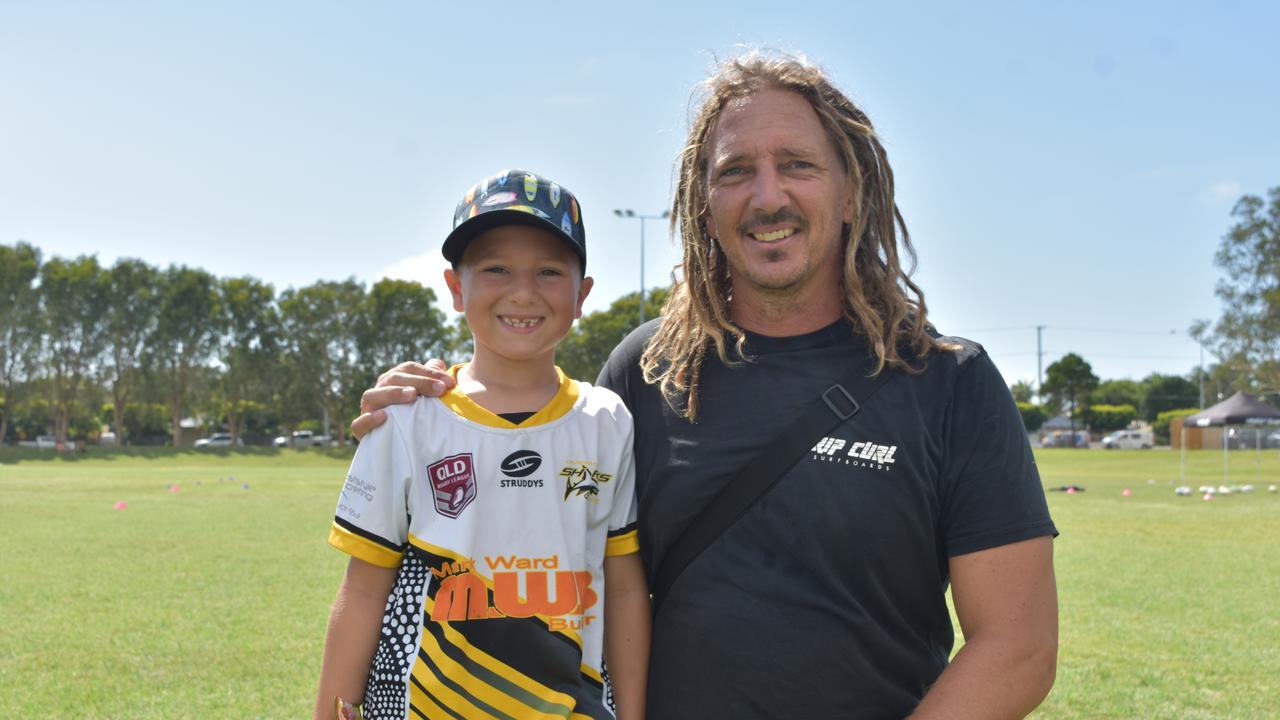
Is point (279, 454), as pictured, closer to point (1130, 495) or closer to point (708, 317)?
point (1130, 495)

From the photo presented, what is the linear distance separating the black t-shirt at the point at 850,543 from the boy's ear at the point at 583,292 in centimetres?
58

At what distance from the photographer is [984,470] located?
2326 millimetres

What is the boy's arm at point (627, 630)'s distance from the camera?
258cm

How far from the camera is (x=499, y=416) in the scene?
2592mm

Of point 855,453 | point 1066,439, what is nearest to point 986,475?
point 855,453

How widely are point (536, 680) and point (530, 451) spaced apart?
1.75ft

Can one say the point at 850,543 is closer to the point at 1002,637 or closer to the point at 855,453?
the point at 855,453

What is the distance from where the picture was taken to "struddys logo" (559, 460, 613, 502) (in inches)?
101

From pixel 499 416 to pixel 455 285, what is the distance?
0.46 m

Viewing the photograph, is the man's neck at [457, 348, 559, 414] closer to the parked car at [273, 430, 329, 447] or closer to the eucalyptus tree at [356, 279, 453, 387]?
the eucalyptus tree at [356, 279, 453, 387]

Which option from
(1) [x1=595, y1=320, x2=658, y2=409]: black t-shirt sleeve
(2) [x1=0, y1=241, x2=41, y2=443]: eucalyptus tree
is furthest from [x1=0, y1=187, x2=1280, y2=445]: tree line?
(1) [x1=595, y1=320, x2=658, y2=409]: black t-shirt sleeve

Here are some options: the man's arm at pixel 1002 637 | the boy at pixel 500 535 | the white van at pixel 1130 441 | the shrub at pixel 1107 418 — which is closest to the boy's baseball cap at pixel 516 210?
the boy at pixel 500 535

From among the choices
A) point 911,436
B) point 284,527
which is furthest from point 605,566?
point 284,527

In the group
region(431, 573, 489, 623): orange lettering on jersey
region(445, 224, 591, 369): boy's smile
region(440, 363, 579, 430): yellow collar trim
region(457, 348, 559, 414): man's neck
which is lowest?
region(431, 573, 489, 623): orange lettering on jersey
